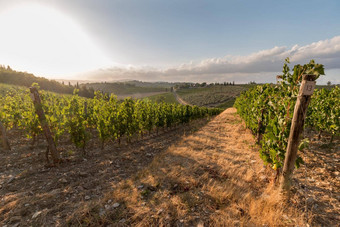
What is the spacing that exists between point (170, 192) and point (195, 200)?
922 mm

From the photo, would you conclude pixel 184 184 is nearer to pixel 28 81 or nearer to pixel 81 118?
pixel 81 118

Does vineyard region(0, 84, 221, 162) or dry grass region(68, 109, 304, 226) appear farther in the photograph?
vineyard region(0, 84, 221, 162)

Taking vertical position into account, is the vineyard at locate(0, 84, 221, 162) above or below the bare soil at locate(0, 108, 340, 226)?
above

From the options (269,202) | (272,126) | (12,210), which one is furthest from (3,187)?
(272,126)

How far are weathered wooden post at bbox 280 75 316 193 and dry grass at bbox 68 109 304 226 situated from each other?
66 cm

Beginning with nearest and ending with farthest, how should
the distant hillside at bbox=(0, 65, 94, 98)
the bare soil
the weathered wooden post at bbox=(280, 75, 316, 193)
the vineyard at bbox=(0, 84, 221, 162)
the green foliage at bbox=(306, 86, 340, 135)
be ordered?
the weathered wooden post at bbox=(280, 75, 316, 193), the bare soil, the vineyard at bbox=(0, 84, 221, 162), the green foliage at bbox=(306, 86, 340, 135), the distant hillside at bbox=(0, 65, 94, 98)

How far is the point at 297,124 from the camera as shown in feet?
13.0

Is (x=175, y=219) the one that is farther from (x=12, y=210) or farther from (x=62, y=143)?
(x=62, y=143)

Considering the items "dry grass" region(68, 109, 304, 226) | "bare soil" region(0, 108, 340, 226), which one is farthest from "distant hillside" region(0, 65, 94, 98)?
"dry grass" region(68, 109, 304, 226)

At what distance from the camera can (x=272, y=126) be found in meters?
5.16

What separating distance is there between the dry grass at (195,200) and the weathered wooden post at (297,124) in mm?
656

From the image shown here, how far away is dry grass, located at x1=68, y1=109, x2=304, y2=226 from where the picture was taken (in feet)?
12.2

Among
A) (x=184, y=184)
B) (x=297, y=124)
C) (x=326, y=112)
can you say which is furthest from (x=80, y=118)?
(x=326, y=112)

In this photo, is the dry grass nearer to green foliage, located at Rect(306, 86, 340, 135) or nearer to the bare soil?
the bare soil
